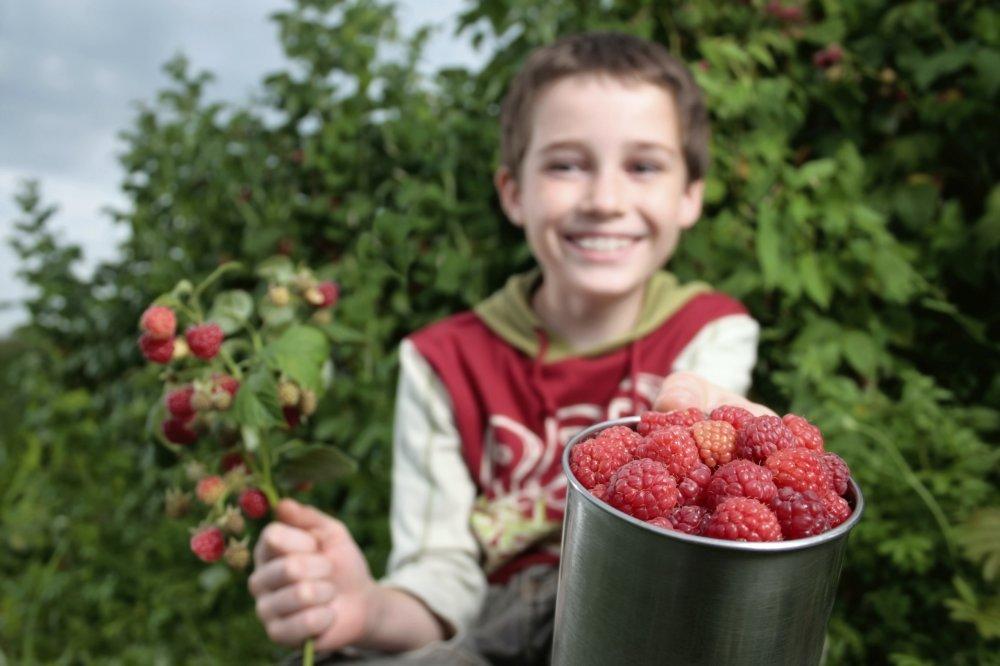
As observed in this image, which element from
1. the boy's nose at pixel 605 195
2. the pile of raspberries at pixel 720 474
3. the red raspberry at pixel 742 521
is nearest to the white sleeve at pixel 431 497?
the boy's nose at pixel 605 195

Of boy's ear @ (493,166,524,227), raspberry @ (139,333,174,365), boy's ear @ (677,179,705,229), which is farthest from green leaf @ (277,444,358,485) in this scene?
boy's ear @ (677,179,705,229)

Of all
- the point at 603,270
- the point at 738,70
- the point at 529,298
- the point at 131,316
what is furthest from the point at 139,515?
the point at 738,70

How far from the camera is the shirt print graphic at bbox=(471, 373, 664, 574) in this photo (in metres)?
1.51

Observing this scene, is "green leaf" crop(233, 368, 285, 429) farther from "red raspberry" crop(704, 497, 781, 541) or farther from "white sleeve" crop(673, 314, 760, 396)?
"white sleeve" crop(673, 314, 760, 396)

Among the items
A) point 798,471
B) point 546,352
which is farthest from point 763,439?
point 546,352

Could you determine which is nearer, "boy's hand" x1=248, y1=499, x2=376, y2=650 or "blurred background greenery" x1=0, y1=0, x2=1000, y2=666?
"boy's hand" x1=248, y1=499, x2=376, y2=650

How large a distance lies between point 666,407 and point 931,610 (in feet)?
3.34

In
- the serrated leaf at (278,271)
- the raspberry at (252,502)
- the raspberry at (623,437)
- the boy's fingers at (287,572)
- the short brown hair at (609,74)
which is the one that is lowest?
the boy's fingers at (287,572)

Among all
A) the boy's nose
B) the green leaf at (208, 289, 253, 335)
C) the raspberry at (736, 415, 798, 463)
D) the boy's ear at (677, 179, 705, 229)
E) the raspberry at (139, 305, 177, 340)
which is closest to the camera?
the raspberry at (736, 415, 798, 463)

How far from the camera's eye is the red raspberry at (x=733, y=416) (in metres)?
0.72

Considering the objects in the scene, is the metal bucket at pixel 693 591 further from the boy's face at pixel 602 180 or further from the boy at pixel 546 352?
the boy's face at pixel 602 180

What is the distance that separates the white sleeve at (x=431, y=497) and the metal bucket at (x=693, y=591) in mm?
869

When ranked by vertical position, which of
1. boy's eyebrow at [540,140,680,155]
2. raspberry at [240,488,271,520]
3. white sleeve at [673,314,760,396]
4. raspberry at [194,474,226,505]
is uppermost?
boy's eyebrow at [540,140,680,155]

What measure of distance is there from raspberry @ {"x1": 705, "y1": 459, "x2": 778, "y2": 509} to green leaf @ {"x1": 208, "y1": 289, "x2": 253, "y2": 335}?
27.4 inches
